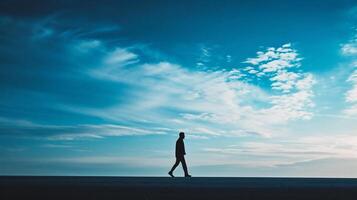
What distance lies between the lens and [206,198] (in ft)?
33.9

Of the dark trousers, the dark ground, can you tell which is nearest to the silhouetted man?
the dark trousers

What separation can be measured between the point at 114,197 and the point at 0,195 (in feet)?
8.61

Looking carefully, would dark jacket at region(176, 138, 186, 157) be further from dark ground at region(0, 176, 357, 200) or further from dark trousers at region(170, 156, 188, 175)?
dark ground at region(0, 176, 357, 200)

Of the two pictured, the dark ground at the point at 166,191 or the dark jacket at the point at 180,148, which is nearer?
the dark ground at the point at 166,191

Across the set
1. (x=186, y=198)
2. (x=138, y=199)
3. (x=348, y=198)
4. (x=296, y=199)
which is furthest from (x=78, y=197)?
(x=348, y=198)

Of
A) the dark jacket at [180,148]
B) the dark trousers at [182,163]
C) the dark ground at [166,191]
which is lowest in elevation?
the dark ground at [166,191]

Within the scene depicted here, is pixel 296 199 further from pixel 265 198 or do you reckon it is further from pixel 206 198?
pixel 206 198

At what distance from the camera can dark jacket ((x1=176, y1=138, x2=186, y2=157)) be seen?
22462 mm

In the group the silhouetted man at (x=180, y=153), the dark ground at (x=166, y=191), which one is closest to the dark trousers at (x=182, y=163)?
the silhouetted man at (x=180, y=153)

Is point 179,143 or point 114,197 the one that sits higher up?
point 179,143

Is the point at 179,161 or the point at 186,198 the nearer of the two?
the point at 186,198

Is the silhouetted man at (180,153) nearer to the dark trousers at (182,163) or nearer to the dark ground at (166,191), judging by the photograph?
the dark trousers at (182,163)

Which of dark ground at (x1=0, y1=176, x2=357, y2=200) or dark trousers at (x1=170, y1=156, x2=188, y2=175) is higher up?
dark trousers at (x1=170, y1=156, x2=188, y2=175)

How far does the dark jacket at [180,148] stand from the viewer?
22.5 meters
